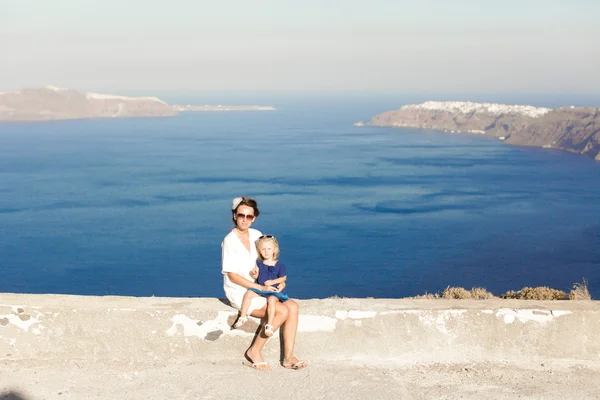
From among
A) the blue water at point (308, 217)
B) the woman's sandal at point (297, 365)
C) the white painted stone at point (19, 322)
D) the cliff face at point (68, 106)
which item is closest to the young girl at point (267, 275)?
the woman's sandal at point (297, 365)

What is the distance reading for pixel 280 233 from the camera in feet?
148

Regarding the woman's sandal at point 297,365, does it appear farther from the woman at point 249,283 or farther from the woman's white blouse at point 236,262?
the woman's white blouse at point 236,262

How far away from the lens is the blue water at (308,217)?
123 feet

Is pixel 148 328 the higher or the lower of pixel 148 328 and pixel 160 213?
the higher

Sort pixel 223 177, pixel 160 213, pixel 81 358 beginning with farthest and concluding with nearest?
pixel 223 177 → pixel 160 213 → pixel 81 358

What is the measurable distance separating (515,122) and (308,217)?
87558 mm

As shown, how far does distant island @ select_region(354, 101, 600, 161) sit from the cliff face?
59708 millimetres

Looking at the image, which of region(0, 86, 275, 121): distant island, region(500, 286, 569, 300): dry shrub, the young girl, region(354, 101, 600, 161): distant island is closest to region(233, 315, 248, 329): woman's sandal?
the young girl

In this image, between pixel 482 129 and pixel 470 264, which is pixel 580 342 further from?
pixel 482 129

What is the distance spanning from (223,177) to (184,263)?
27.2 m

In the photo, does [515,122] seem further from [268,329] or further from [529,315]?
[268,329]

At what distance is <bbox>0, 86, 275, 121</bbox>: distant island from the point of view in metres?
147

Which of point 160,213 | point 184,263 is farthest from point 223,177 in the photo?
point 184,263

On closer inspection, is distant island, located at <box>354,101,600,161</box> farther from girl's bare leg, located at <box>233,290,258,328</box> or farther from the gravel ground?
girl's bare leg, located at <box>233,290,258,328</box>
